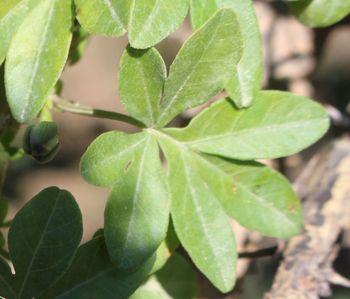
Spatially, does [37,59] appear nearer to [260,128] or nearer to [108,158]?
[108,158]

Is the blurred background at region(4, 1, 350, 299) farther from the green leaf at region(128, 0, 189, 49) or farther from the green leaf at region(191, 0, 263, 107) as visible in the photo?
the green leaf at region(128, 0, 189, 49)

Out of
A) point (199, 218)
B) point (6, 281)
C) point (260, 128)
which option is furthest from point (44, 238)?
point (260, 128)

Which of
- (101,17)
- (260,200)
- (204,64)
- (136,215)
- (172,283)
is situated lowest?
(172,283)

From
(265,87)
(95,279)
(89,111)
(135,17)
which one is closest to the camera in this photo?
(135,17)

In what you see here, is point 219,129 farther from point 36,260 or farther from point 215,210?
point 36,260

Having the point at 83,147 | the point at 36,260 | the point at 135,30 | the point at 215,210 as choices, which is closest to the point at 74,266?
→ the point at 36,260

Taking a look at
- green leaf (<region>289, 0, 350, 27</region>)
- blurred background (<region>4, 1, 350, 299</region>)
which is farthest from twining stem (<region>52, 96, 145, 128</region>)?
blurred background (<region>4, 1, 350, 299</region>)
